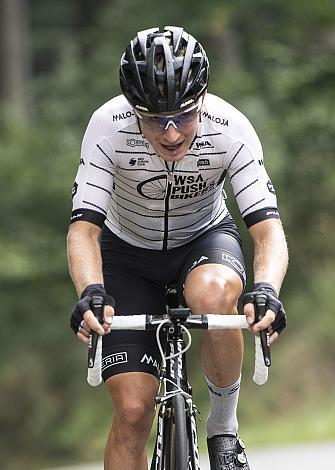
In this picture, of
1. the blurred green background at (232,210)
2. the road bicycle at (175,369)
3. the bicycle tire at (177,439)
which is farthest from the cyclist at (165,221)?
the blurred green background at (232,210)

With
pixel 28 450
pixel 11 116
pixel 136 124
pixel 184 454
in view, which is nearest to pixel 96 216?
pixel 136 124

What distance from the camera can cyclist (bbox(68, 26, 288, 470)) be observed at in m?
5.16

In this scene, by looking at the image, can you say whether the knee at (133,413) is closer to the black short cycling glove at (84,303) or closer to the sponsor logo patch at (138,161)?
the black short cycling glove at (84,303)

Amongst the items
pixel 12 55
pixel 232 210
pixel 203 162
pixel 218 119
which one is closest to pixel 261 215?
pixel 203 162

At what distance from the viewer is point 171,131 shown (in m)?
5.13

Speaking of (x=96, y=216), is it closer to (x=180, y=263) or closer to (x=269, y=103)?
(x=180, y=263)

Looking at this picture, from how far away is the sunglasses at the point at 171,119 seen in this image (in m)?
5.11

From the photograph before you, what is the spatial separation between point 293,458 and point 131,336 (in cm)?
482

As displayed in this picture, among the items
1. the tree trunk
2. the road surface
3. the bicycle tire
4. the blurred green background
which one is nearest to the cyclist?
the bicycle tire

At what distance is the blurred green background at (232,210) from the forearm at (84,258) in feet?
30.6

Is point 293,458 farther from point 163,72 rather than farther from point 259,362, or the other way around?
point 163,72

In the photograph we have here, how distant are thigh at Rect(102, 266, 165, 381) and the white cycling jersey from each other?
362 mm

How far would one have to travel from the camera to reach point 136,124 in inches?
217

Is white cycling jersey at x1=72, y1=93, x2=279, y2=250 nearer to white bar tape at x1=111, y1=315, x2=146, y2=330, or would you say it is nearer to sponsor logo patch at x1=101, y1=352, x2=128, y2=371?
sponsor logo patch at x1=101, y1=352, x2=128, y2=371
